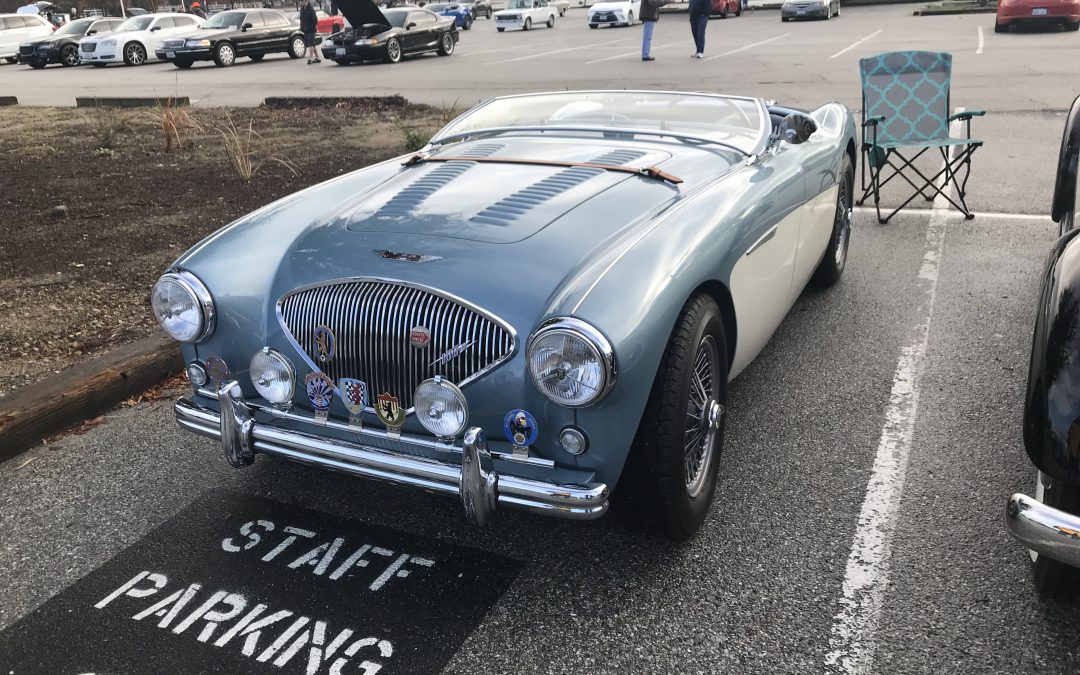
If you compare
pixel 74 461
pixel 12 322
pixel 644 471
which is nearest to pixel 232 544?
pixel 74 461

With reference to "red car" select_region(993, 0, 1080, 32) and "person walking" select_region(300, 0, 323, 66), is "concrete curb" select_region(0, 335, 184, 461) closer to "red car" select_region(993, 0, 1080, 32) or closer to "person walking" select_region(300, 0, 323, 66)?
"person walking" select_region(300, 0, 323, 66)

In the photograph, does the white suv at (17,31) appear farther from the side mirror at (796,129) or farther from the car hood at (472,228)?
the side mirror at (796,129)

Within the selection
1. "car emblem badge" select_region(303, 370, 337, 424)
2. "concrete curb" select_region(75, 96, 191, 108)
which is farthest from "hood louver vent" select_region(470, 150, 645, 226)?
"concrete curb" select_region(75, 96, 191, 108)

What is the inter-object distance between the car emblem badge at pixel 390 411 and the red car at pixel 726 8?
32996 mm

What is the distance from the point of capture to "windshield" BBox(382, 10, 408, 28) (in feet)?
75.6

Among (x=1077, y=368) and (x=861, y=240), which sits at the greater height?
(x=1077, y=368)

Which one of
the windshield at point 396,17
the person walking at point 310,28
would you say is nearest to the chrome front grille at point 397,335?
the windshield at point 396,17

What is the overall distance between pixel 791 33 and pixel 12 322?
78.7 ft

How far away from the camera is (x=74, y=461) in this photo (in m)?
3.54

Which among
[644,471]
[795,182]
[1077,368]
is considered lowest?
[644,471]

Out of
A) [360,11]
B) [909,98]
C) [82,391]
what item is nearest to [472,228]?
[82,391]

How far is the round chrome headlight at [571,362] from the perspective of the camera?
7.68ft

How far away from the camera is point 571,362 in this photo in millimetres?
2383

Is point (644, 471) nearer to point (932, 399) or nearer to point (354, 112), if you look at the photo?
point (932, 399)
